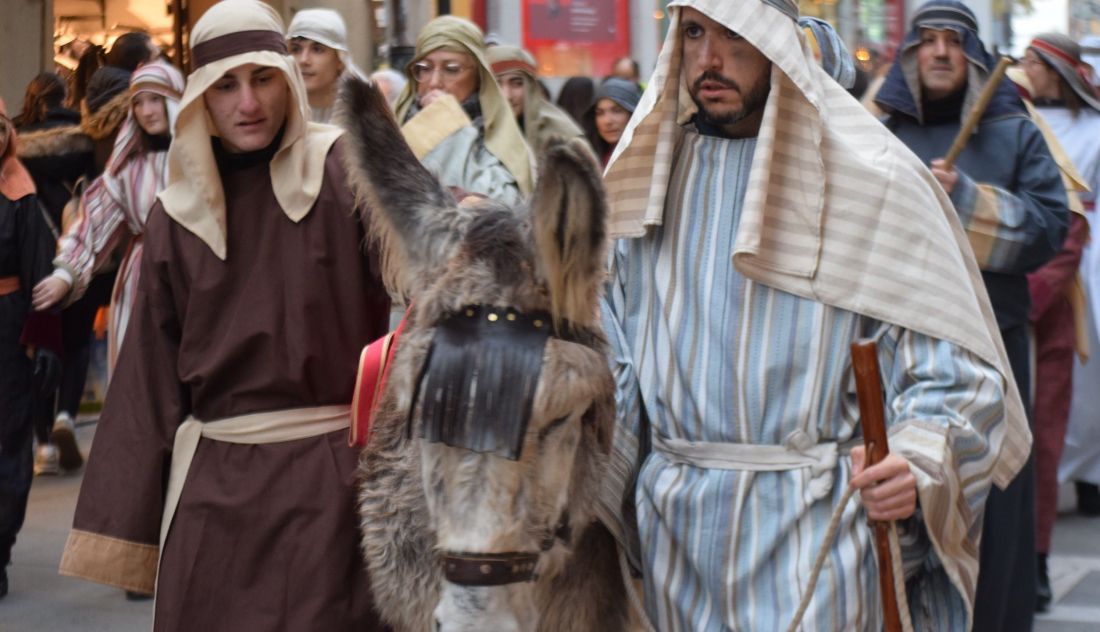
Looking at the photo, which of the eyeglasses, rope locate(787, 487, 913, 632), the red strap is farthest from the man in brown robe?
the eyeglasses

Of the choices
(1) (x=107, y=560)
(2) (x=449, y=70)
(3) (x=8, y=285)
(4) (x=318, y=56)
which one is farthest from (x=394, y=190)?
(3) (x=8, y=285)

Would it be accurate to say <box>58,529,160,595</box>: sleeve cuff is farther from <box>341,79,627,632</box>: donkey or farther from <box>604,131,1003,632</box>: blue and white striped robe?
<box>604,131,1003,632</box>: blue and white striped robe

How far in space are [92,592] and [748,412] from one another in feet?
16.2

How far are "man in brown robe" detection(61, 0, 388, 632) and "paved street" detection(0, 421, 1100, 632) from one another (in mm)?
3028

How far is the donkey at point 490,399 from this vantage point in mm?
2590

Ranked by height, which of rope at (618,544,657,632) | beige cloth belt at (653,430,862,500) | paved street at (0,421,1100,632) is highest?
beige cloth belt at (653,430,862,500)

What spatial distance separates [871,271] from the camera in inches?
115

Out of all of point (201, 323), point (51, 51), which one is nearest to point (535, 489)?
point (201, 323)

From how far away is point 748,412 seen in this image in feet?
9.71

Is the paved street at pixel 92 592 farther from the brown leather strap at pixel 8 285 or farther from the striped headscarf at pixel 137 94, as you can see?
the striped headscarf at pixel 137 94

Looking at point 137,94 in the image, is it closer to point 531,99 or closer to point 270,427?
point 531,99

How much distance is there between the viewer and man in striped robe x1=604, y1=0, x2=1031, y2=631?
113 inches

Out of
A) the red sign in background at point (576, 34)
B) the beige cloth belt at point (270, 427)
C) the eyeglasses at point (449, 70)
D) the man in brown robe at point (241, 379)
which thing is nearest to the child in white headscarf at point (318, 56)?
the eyeglasses at point (449, 70)

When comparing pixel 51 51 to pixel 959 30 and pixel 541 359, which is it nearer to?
pixel 959 30
